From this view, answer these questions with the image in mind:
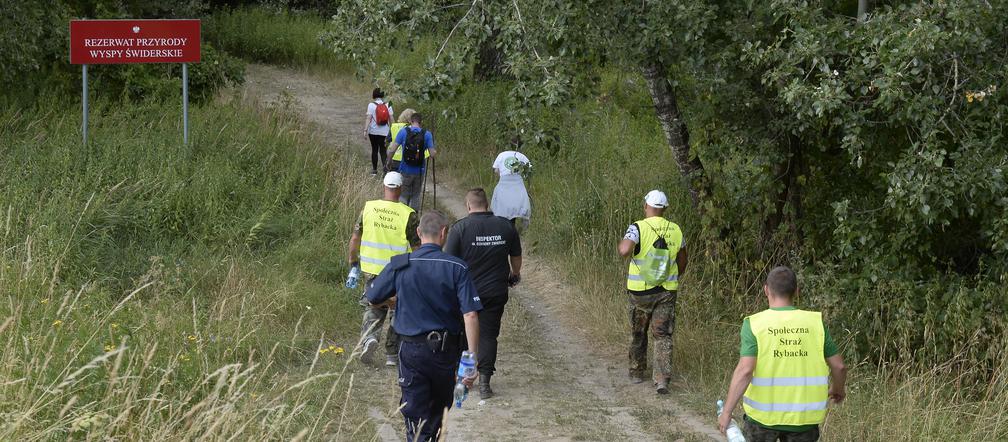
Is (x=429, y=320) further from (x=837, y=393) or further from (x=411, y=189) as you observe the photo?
(x=411, y=189)

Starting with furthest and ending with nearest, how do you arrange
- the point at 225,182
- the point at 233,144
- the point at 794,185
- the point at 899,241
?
the point at 233,144, the point at 225,182, the point at 794,185, the point at 899,241

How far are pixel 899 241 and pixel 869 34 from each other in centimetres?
168

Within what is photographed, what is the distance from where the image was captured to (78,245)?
1063 cm

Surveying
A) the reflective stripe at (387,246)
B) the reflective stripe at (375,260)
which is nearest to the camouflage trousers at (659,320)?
the reflective stripe at (387,246)

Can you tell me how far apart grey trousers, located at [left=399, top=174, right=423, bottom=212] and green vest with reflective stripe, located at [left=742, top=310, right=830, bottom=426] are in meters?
8.25

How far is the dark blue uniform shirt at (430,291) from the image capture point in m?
6.60

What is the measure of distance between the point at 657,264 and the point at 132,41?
732 centimetres

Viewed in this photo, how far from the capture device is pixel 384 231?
9148mm

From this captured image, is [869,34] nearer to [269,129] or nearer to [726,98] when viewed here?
[726,98]

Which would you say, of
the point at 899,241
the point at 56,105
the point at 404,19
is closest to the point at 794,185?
the point at 899,241

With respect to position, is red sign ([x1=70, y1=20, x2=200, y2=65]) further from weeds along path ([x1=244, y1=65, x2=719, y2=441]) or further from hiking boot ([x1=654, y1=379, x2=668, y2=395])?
hiking boot ([x1=654, y1=379, x2=668, y2=395])

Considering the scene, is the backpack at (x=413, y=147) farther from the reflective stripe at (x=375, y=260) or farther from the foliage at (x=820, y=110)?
the reflective stripe at (x=375, y=260)

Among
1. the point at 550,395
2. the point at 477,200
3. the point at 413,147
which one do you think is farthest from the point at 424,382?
the point at 413,147

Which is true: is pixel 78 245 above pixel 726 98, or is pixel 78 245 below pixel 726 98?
below
